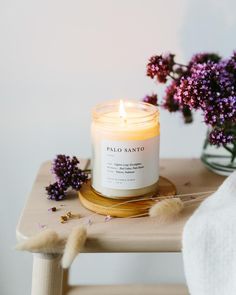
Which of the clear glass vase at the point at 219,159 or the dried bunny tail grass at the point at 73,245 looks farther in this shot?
the clear glass vase at the point at 219,159

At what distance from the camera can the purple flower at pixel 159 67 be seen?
623 millimetres

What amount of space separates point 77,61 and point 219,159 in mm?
272

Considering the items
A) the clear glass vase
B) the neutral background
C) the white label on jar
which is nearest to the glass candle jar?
the white label on jar

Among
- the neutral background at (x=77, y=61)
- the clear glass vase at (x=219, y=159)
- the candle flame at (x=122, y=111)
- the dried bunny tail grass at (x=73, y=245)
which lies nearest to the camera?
the dried bunny tail grass at (x=73, y=245)

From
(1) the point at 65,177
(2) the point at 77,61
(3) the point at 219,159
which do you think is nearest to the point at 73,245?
(1) the point at 65,177

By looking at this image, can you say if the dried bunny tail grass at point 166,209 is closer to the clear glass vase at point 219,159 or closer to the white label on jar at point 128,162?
the white label on jar at point 128,162

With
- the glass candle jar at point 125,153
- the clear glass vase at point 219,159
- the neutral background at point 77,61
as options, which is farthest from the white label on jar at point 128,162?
the neutral background at point 77,61

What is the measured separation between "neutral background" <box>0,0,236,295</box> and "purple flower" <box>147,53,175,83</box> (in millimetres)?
202

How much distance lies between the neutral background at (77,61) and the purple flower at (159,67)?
0.66ft

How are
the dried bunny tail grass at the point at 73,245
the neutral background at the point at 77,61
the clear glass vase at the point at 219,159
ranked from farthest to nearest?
the neutral background at the point at 77,61, the clear glass vase at the point at 219,159, the dried bunny tail grass at the point at 73,245

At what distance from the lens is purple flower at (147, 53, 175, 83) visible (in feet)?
2.04

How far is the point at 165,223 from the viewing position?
1.82 ft

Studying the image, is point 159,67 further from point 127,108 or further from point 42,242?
point 42,242

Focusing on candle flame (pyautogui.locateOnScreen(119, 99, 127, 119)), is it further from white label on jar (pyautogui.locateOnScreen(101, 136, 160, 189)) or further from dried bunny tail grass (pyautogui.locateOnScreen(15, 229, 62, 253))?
dried bunny tail grass (pyautogui.locateOnScreen(15, 229, 62, 253))
